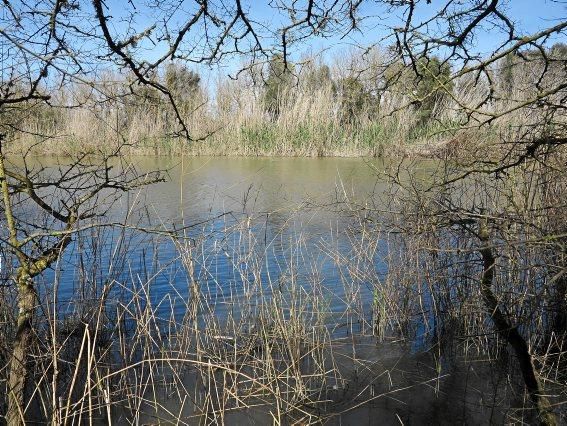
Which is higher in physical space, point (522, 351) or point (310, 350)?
point (522, 351)

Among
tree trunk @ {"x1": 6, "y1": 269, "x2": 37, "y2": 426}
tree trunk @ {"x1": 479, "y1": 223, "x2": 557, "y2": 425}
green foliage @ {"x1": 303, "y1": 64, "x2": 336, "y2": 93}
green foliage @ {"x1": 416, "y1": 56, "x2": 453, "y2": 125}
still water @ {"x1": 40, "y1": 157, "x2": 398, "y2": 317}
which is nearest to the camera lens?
tree trunk @ {"x1": 6, "y1": 269, "x2": 37, "y2": 426}

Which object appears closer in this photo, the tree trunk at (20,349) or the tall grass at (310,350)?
the tree trunk at (20,349)

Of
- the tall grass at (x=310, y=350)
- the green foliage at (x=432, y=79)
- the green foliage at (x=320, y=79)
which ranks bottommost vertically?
the tall grass at (x=310, y=350)

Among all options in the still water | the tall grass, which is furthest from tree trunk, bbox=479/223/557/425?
the still water

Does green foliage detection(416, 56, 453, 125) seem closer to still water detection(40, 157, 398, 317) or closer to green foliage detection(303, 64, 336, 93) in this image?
still water detection(40, 157, 398, 317)

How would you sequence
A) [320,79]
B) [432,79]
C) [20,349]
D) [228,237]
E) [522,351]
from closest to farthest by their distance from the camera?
[20,349] → [522,351] → [432,79] → [228,237] → [320,79]

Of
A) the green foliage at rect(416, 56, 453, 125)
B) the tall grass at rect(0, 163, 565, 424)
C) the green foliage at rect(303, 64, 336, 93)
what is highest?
the green foliage at rect(303, 64, 336, 93)

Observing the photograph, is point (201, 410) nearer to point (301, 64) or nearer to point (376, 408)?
point (376, 408)

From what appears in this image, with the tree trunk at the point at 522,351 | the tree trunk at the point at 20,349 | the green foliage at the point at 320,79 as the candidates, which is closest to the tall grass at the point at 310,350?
the tree trunk at the point at 522,351

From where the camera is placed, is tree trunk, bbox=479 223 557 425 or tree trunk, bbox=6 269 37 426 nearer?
tree trunk, bbox=6 269 37 426

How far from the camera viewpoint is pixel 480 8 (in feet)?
9.98

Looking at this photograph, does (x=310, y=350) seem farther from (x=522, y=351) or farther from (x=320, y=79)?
(x=320, y=79)

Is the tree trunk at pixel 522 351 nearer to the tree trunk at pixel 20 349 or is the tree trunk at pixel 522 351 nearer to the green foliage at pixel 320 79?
the tree trunk at pixel 20 349

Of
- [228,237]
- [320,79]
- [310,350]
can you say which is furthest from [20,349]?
[320,79]
